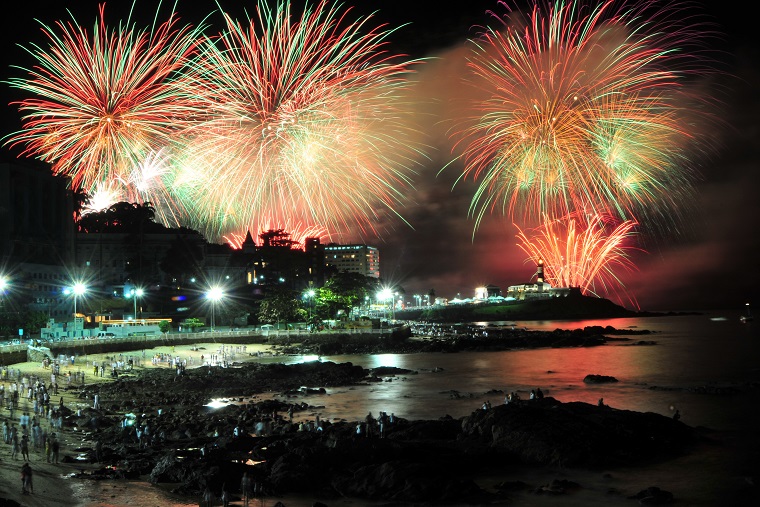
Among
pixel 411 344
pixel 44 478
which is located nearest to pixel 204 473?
pixel 44 478

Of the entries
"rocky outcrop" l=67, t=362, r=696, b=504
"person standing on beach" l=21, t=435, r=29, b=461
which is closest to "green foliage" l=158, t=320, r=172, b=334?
"rocky outcrop" l=67, t=362, r=696, b=504

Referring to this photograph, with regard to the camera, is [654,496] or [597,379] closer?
[654,496]

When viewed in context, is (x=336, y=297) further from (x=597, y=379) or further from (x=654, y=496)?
(x=654, y=496)

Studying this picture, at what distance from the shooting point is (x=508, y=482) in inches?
849

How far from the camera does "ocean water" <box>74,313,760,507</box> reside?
70.2ft

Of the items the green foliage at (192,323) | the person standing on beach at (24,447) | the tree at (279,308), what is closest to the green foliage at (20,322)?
the green foliage at (192,323)

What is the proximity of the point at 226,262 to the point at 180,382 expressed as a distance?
70.2 metres

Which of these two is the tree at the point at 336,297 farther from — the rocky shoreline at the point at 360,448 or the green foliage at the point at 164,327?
the rocky shoreline at the point at 360,448

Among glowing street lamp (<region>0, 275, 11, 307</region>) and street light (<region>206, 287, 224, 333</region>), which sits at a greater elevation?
glowing street lamp (<region>0, 275, 11, 307</region>)

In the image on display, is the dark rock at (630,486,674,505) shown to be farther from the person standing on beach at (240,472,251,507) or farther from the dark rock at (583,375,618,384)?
the dark rock at (583,375,618,384)

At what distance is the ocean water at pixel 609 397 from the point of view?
21391 millimetres

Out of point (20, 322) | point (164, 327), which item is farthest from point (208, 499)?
point (164, 327)

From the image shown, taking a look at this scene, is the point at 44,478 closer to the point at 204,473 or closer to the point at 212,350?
the point at 204,473

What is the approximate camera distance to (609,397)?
44844 millimetres
